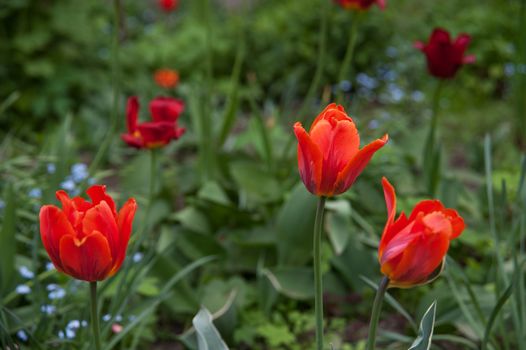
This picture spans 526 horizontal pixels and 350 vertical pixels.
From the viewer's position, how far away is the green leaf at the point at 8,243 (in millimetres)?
1733

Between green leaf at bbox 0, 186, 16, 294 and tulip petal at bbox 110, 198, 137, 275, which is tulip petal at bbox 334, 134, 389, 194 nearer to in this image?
tulip petal at bbox 110, 198, 137, 275

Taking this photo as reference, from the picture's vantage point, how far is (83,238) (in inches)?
40.9

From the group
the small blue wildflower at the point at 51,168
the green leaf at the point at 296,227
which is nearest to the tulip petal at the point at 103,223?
the green leaf at the point at 296,227

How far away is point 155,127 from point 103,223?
0.72 meters

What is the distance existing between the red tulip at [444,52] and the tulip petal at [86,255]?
4.58 feet

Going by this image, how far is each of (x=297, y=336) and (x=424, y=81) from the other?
292 cm

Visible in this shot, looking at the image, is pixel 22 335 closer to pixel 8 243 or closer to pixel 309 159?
pixel 8 243

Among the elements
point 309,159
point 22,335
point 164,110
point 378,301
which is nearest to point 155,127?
point 164,110

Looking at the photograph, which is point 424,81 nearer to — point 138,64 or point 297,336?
point 138,64

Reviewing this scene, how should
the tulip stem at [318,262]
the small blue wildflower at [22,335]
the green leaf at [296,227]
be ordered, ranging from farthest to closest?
the green leaf at [296,227], the small blue wildflower at [22,335], the tulip stem at [318,262]

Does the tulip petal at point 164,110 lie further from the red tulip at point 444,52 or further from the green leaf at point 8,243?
the red tulip at point 444,52

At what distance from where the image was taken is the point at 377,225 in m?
2.38

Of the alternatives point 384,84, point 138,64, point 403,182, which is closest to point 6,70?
point 138,64

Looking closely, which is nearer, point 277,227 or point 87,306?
point 87,306
